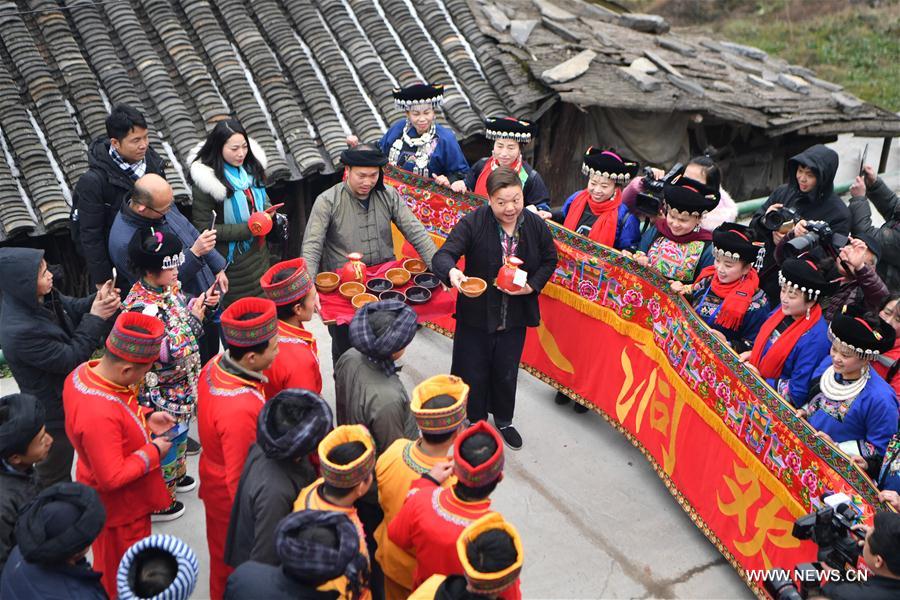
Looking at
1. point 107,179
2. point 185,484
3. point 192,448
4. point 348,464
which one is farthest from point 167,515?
point 348,464

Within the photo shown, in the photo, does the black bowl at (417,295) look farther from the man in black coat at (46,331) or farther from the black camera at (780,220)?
the black camera at (780,220)

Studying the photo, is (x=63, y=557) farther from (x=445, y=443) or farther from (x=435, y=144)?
(x=435, y=144)

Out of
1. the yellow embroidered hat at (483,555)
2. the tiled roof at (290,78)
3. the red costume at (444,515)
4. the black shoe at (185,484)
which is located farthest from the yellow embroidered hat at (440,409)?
the tiled roof at (290,78)

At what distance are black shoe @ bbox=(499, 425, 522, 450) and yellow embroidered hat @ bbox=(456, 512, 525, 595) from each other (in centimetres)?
293

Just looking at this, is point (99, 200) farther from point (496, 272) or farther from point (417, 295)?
point (496, 272)

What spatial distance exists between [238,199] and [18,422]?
253 centimetres

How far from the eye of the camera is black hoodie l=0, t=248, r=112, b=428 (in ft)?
13.6

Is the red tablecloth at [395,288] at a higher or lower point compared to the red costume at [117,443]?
lower

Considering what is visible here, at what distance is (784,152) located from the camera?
1038 cm

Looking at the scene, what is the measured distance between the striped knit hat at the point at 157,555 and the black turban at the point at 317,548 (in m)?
0.38

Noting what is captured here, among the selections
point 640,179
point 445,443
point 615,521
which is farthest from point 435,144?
point 445,443

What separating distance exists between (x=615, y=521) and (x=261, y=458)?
259 centimetres

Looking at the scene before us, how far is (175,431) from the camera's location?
461 centimetres

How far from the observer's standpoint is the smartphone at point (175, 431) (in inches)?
177
